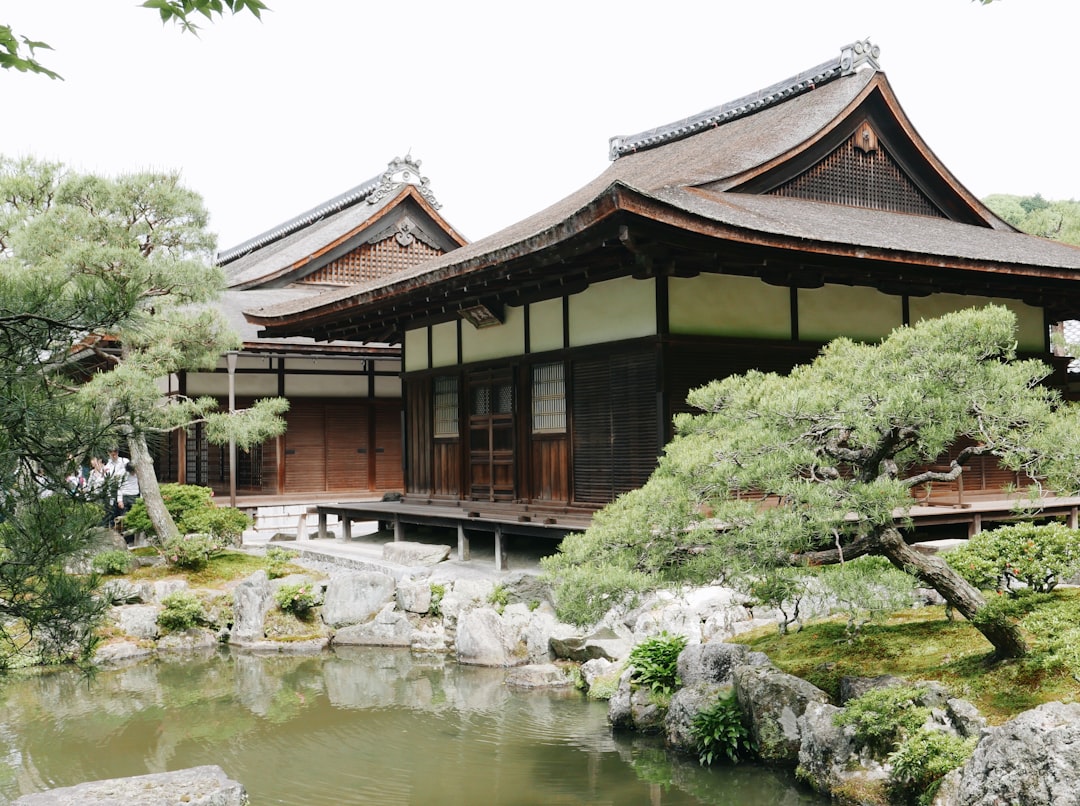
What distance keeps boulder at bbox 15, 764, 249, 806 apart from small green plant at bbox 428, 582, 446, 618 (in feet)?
18.5

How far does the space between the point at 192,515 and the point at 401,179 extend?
12.0m

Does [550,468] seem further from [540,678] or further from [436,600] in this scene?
[540,678]

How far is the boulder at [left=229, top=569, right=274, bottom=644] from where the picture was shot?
12547 mm

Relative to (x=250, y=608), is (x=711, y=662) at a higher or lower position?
higher

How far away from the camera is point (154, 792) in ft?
20.8

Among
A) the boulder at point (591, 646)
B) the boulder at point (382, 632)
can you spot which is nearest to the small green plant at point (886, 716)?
the boulder at point (591, 646)

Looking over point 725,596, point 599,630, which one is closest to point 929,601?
point 725,596

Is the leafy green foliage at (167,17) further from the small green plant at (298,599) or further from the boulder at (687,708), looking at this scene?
the small green plant at (298,599)

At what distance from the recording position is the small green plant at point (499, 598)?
11.7m

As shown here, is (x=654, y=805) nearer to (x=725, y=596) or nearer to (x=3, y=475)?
(x=725, y=596)

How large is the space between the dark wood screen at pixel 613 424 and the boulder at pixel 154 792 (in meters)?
6.35

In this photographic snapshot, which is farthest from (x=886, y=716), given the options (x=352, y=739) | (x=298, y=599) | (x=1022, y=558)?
(x=298, y=599)

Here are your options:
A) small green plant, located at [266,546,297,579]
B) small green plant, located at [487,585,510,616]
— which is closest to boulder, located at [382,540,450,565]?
small green plant, located at [266,546,297,579]

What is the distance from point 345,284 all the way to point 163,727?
55.9ft
